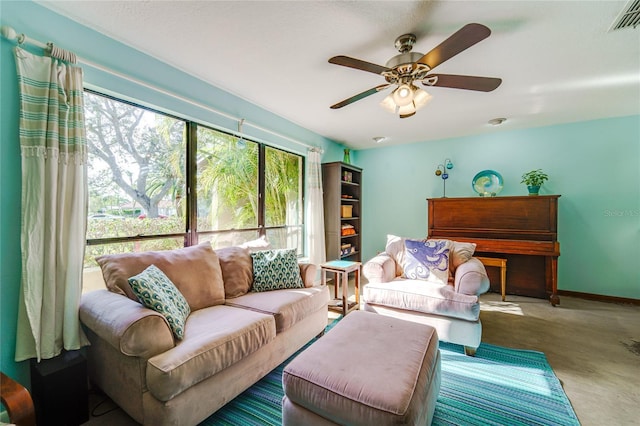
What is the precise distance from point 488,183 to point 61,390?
484 centimetres

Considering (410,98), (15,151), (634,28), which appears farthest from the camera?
(410,98)

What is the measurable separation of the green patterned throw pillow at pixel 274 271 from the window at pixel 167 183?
672 mm

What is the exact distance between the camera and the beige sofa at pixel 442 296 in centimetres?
213

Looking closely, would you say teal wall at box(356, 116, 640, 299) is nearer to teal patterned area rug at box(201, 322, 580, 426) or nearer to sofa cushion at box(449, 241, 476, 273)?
sofa cushion at box(449, 241, 476, 273)

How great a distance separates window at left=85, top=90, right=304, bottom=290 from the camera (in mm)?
1963

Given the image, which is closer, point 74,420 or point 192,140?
point 74,420

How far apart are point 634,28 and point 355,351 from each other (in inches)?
107

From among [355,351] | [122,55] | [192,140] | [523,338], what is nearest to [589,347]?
[523,338]

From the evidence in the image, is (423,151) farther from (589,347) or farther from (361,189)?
(589,347)

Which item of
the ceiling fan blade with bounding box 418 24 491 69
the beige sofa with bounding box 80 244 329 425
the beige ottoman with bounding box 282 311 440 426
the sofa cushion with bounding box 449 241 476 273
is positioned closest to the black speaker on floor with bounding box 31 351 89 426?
the beige sofa with bounding box 80 244 329 425

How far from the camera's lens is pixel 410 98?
1883 mm

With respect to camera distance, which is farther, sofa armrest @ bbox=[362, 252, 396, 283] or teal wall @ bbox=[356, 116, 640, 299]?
teal wall @ bbox=[356, 116, 640, 299]

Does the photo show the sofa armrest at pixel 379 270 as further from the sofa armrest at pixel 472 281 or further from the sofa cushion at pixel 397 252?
the sofa armrest at pixel 472 281

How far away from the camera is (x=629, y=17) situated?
165 cm
